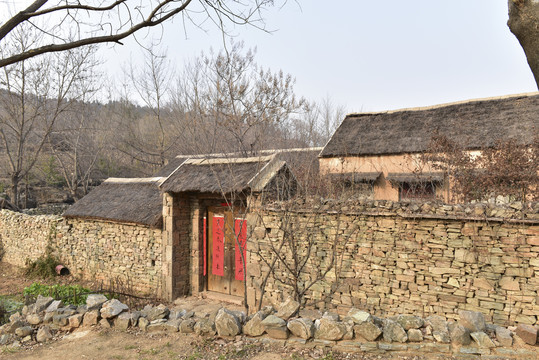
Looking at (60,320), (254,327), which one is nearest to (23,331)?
(60,320)

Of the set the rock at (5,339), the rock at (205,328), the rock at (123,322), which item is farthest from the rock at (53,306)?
the rock at (205,328)

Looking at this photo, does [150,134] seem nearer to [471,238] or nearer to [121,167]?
[121,167]

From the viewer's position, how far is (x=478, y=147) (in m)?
10.9

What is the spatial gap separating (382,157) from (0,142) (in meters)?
21.0

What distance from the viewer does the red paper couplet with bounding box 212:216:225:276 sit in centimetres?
869

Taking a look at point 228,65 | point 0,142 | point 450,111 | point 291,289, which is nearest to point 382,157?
point 450,111

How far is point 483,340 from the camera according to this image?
12.2 ft

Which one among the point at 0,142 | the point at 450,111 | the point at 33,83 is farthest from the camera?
the point at 0,142

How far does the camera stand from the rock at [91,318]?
5.35 meters

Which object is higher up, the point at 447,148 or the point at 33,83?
the point at 33,83

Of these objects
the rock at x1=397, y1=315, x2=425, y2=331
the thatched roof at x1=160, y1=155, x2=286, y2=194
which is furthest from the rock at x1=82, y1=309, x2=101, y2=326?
the rock at x1=397, y1=315, x2=425, y2=331

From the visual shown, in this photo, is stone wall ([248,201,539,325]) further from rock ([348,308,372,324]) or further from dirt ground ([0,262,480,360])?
dirt ground ([0,262,480,360])

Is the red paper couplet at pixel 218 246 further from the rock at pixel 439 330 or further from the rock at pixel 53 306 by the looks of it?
the rock at pixel 439 330

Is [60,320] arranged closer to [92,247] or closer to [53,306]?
[53,306]
